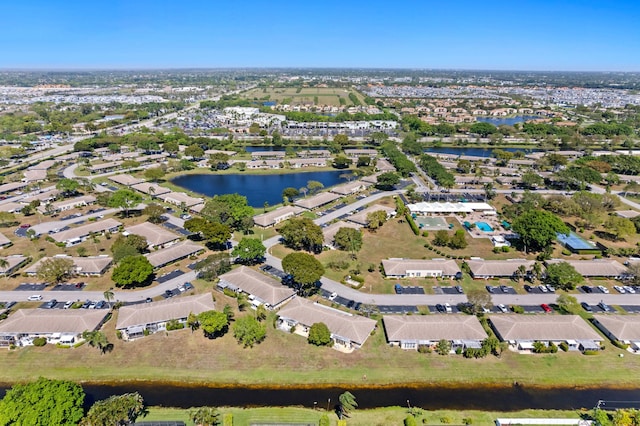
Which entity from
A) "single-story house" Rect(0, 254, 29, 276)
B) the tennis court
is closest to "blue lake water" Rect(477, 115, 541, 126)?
the tennis court

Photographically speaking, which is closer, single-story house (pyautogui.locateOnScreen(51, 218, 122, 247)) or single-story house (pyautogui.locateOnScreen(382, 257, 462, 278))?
single-story house (pyautogui.locateOnScreen(382, 257, 462, 278))

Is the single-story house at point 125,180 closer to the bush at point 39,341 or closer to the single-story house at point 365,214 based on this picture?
the bush at point 39,341

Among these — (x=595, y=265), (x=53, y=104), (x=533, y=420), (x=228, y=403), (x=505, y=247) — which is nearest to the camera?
(x=533, y=420)

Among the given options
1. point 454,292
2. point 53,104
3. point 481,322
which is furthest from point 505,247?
point 53,104

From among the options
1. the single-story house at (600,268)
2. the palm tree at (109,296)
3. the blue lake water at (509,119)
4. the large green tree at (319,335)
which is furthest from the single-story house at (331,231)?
the blue lake water at (509,119)

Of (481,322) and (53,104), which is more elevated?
(53,104)

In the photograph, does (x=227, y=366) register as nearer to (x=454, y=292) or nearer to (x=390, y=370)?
(x=390, y=370)

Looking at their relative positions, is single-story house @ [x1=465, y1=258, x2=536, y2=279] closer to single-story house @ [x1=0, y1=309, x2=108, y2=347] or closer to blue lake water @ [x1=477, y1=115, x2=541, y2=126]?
single-story house @ [x1=0, y1=309, x2=108, y2=347]
